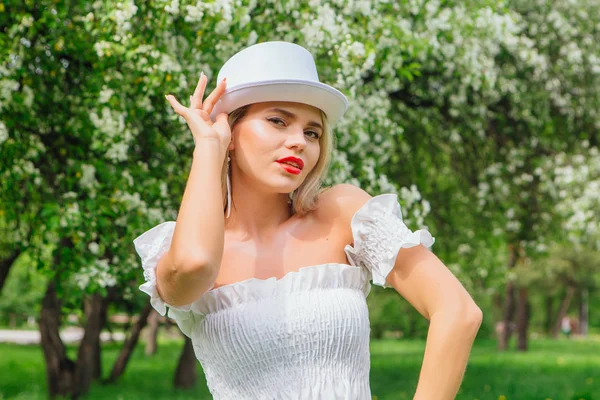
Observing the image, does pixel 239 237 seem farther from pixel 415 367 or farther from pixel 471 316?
pixel 415 367

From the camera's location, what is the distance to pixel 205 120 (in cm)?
214

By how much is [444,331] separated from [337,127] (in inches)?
176

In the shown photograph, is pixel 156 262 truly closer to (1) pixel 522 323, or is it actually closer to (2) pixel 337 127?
(2) pixel 337 127

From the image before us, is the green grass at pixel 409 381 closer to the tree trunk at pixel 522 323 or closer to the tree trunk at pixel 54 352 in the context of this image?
the tree trunk at pixel 54 352

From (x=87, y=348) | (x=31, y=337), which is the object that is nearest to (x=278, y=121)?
(x=87, y=348)

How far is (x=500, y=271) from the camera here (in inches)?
722

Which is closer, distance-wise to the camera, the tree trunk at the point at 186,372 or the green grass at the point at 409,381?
the green grass at the point at 409,381

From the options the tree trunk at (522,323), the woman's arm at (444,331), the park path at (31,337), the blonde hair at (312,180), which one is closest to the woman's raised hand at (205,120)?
the blonde hair at (312,180)

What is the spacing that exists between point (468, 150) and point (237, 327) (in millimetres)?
8650

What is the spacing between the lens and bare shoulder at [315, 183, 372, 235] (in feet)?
7.49

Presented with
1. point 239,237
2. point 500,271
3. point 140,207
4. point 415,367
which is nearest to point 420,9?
point 140,207

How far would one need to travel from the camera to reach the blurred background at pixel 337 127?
18.8 ft

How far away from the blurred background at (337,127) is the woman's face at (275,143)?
114 inches

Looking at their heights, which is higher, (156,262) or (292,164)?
(292,164)
